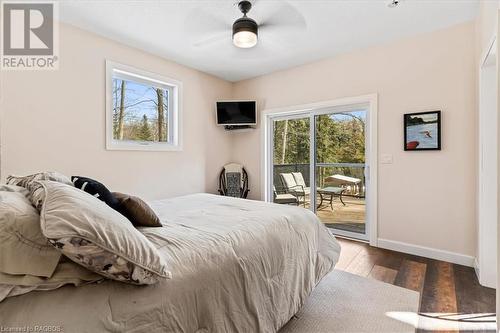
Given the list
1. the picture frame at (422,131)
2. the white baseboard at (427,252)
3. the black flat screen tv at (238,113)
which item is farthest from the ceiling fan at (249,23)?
the white baseboard at (427,252)

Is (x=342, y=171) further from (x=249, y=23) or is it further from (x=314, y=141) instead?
(x=249, y=23)

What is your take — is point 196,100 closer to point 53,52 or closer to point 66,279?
point 53,52

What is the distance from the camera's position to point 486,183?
2.25 meters

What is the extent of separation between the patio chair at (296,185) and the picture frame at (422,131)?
162 cm

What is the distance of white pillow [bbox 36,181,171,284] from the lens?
2.61 feet

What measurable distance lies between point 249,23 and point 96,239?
237cm

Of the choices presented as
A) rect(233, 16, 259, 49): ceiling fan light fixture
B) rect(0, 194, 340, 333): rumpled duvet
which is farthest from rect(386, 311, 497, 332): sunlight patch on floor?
rect(233, 16, 259, 49): ceiling fan light fixture

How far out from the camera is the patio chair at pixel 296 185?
166 inches

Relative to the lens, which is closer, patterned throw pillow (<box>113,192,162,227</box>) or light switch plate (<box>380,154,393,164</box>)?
patterned throw pillow (<box>113,192,162,227</box>)

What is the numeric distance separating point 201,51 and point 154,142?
1.47 m

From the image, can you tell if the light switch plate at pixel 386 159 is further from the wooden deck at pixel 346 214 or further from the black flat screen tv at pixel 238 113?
the black flat screen tv at pixel 238 113

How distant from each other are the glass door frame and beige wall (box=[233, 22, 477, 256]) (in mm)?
93

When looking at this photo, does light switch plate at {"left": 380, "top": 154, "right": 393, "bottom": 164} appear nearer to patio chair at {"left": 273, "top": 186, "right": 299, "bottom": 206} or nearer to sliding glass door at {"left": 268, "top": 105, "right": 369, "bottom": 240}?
sliding glass door at {"left": 268, "top": 105, "right": 369, "bottom": 240}

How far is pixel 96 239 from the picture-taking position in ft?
2.71
